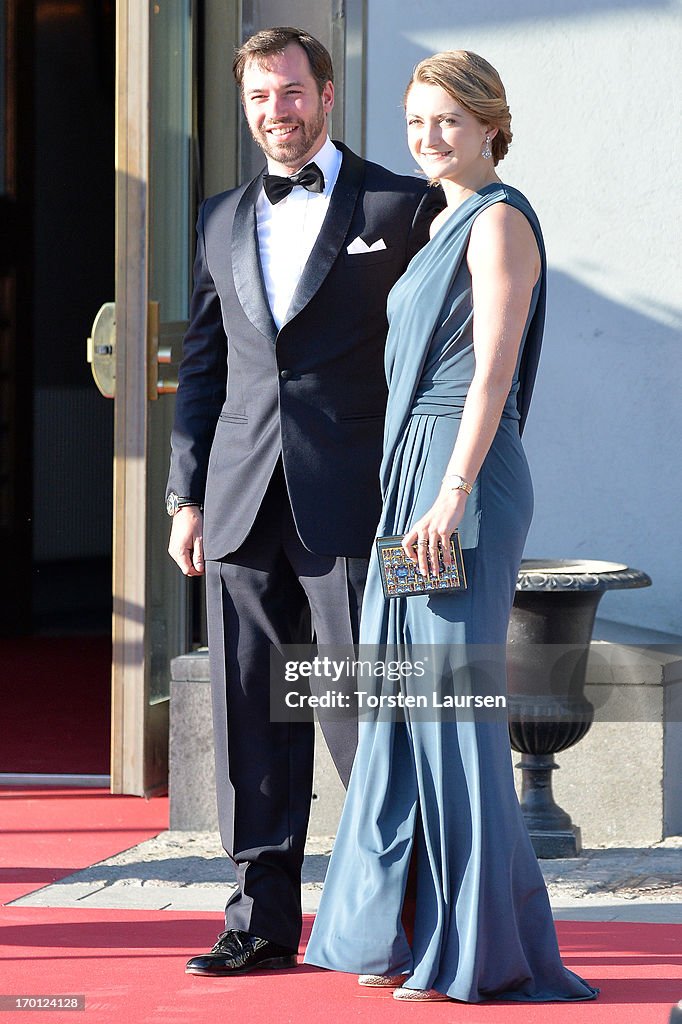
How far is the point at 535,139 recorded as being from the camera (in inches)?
188

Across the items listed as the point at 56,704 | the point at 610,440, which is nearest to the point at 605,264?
the point at 610,440

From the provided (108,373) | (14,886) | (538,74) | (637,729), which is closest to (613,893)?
(637,729)

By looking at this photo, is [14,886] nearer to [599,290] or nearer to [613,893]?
[613,893]

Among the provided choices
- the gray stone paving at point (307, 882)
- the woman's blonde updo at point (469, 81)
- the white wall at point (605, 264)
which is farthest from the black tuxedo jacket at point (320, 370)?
the white wall at point (605, 264)

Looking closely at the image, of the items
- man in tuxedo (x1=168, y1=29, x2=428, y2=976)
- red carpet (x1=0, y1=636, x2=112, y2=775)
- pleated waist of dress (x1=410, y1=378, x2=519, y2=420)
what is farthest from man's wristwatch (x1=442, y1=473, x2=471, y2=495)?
red carpet (x1=0, y1=636, x2=112, y2=775)

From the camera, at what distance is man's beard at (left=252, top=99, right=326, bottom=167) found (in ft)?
9.32

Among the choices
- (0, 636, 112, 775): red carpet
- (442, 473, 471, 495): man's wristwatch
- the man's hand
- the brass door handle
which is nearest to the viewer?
(442, 473, 471, 495): man's wristwatch

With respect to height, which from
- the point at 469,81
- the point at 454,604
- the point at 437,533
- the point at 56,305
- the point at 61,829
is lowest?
the point at 61,829

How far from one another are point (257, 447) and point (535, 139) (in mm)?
2273

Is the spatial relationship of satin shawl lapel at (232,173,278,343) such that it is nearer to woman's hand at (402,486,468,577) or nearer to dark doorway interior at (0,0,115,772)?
woman's hand at (402,486,468,577)

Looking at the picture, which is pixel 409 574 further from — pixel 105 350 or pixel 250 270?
pixel 105 350

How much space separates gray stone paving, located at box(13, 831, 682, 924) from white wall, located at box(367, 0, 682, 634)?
103 centimetres

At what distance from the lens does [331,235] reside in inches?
112

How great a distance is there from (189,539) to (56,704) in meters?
3.40
